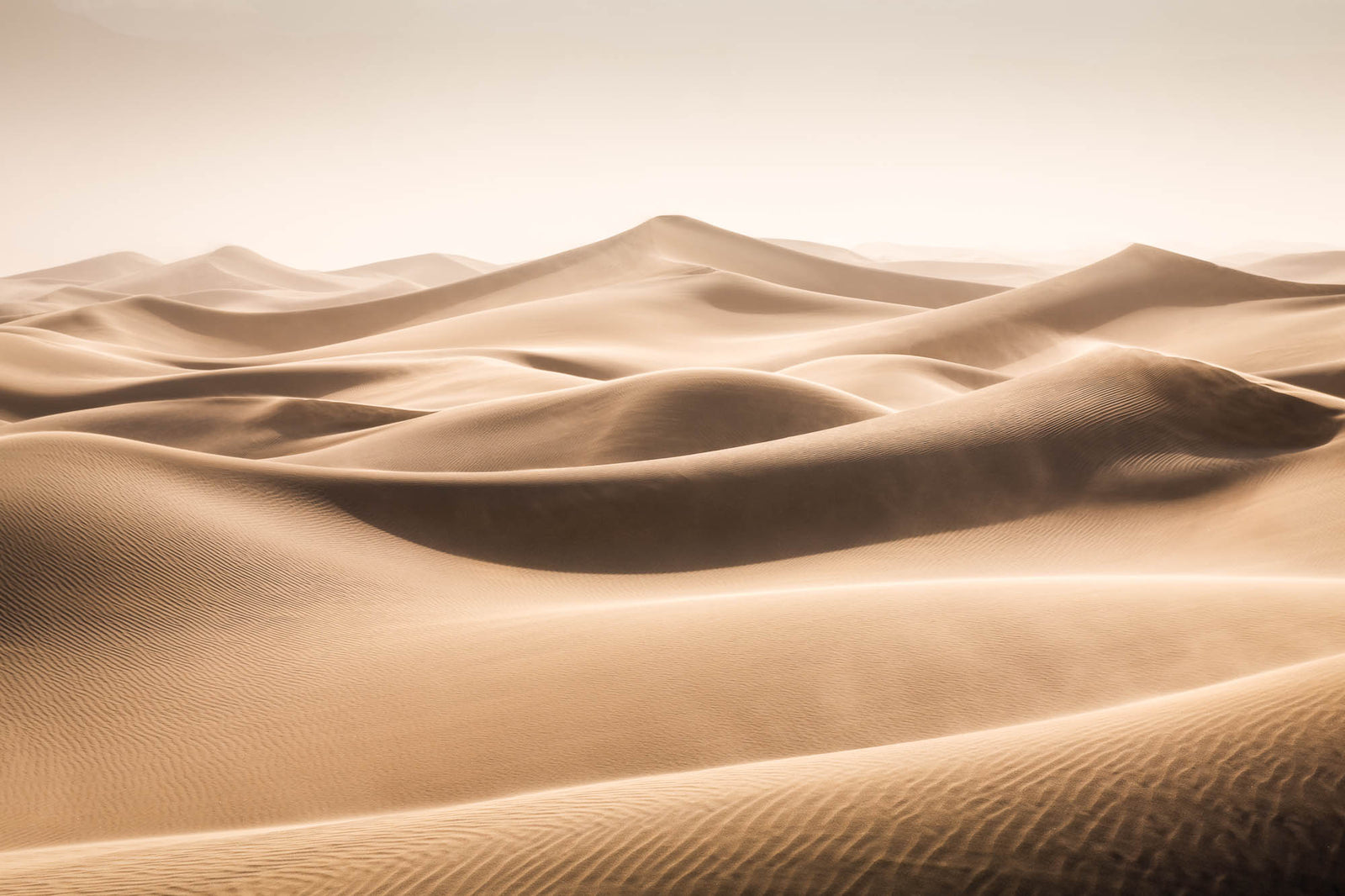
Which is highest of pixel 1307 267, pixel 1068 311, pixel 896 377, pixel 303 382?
pixel 1307 267

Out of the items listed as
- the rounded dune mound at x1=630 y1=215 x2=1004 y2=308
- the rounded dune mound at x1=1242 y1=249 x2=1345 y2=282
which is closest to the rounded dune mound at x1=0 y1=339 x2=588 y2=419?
the rounded dune mound at x1=630 y1=215 x2=1004 y2=308

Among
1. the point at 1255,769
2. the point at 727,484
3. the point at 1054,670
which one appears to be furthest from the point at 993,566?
the point at 1255,769

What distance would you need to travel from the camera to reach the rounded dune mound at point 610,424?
21062 millimetres

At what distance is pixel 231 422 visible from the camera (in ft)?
94.1

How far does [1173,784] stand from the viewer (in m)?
3.43

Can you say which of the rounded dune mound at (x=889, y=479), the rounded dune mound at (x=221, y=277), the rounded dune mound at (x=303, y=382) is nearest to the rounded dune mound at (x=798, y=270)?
the rounded dune mound at (x=303, y=382)

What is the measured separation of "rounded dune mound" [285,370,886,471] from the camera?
21.1m

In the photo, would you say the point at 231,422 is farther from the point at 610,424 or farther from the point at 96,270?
the point at 96,270

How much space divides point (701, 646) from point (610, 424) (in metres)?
13.5

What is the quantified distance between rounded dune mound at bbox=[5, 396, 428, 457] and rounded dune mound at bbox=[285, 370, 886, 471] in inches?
103

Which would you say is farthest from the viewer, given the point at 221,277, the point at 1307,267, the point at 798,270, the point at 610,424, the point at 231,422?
the point at 221,277

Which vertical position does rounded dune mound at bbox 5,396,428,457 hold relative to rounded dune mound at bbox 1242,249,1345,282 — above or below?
below

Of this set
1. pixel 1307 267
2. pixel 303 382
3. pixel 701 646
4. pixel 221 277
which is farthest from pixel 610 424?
pixel 221 277

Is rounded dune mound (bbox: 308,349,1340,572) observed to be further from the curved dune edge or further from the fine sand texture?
the curved dune edge
